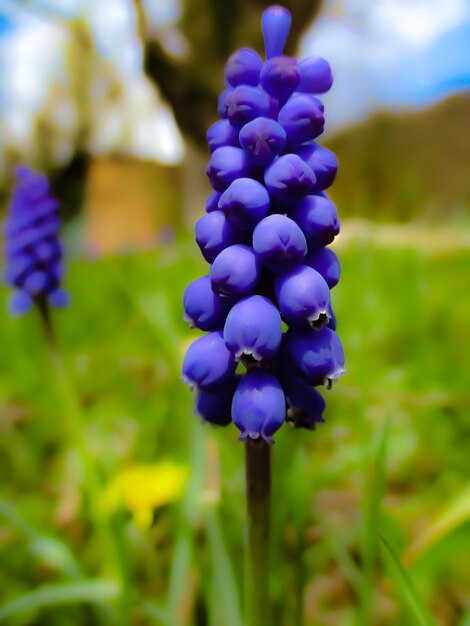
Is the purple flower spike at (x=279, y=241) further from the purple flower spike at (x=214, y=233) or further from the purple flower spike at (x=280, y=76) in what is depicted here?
the purple flower spike at (x=280, y=76)

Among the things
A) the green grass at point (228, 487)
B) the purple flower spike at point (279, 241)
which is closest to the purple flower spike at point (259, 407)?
A: the purple flower spike at point (279, 241)

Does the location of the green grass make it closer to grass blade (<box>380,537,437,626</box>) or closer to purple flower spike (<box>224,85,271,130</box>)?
grass blade (<box>380,537,437,626</box>)

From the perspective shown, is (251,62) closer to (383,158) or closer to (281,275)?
(281,275)

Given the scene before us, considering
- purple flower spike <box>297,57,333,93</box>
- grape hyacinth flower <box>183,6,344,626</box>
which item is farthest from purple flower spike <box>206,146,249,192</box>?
purple flower spike <box>297,57,333,93</box>

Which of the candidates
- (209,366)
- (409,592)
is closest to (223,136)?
(209,366)

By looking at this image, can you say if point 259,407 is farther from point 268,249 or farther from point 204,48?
point 204,48

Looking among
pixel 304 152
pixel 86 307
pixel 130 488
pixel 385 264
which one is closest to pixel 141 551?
pixel 130 488
